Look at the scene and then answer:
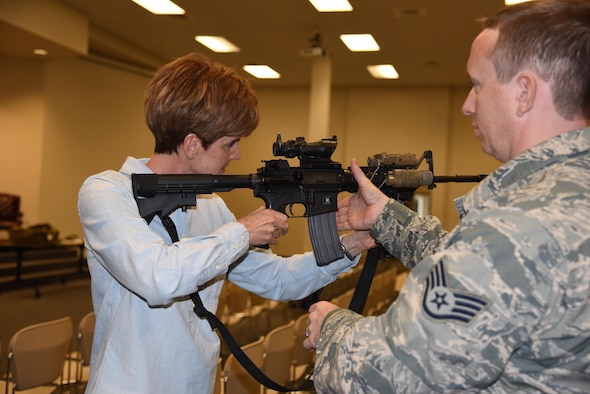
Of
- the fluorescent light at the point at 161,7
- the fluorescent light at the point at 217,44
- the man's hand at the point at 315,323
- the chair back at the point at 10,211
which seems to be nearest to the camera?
the man's hand at the point at 315,323

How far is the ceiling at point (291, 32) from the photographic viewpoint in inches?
334

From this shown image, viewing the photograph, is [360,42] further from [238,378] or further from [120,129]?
[238,378]

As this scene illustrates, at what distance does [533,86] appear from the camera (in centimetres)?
113

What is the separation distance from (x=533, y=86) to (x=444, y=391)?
555mm

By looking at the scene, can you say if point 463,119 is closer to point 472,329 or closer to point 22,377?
point 22,377

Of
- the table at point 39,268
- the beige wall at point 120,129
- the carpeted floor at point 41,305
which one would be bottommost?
the carpeted floor at point 41,305

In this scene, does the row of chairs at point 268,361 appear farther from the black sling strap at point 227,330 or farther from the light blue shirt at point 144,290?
the light blue shirt at point 144,290

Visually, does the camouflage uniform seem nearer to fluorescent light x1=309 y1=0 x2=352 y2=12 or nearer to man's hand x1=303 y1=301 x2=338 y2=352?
man's hand x1=303 y1=301 x2=338 y2=352

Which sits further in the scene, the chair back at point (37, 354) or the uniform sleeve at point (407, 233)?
the chair back at point (37, 354)

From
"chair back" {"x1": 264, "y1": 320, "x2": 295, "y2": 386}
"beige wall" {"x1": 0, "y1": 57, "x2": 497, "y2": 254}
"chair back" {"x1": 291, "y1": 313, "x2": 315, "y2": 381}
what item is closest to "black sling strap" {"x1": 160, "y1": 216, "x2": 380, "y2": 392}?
"chair back" {"x1": 264, "y1": 320, "x2": 295, "y2": 386}

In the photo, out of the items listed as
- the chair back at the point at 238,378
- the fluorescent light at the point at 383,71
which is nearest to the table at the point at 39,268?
the fluorescent light at the point at 383,71

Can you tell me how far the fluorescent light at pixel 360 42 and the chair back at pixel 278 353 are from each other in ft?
22.6

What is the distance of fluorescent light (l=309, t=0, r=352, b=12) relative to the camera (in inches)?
320

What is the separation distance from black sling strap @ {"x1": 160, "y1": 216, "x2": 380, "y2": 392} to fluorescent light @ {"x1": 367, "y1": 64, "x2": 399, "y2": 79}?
10199 millimetres
